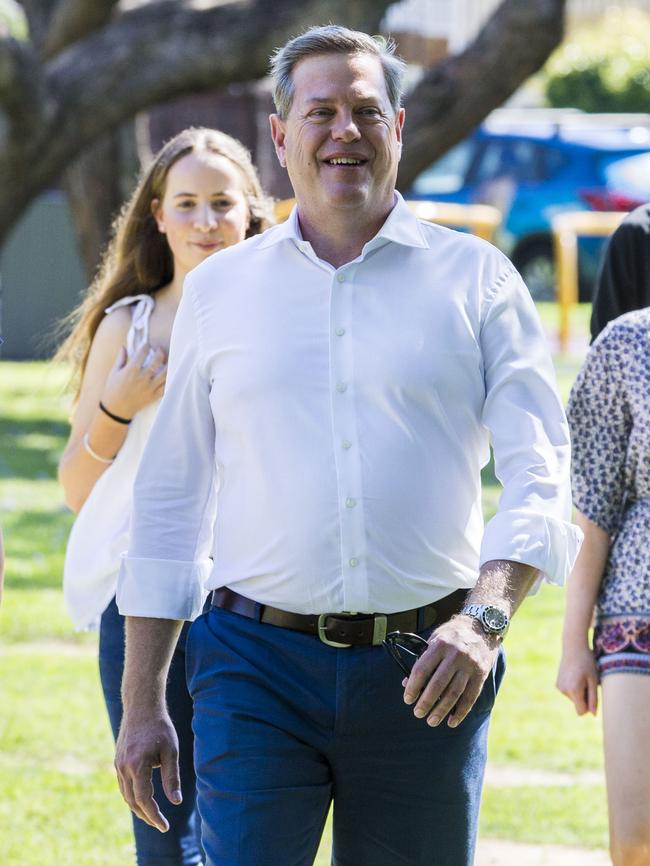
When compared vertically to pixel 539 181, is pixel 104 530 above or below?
above

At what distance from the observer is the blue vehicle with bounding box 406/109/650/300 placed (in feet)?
60.8

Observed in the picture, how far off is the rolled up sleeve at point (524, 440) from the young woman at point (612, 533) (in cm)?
66

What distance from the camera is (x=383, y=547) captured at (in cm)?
288

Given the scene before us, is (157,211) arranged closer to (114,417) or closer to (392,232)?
(114,417)

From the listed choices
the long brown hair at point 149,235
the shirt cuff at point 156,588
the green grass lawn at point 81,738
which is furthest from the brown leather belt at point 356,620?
the green grass lawn at point 81,738

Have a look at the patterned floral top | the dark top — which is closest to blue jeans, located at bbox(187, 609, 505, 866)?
the patterned floral top

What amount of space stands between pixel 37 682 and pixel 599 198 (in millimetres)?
12896

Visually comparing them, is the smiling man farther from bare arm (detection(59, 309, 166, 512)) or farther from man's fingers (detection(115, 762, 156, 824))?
bare arm (detection(59, 309, 166, 512))

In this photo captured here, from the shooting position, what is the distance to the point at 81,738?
6.15 metres

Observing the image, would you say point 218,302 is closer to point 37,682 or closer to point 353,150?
point 353,150

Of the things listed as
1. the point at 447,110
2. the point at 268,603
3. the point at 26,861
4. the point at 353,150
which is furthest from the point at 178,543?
the point at 447,110

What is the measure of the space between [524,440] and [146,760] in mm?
902

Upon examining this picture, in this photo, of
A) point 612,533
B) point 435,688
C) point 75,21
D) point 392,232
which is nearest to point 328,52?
point 392,232

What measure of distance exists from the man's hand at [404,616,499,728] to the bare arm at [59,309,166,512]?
58.2 inches
